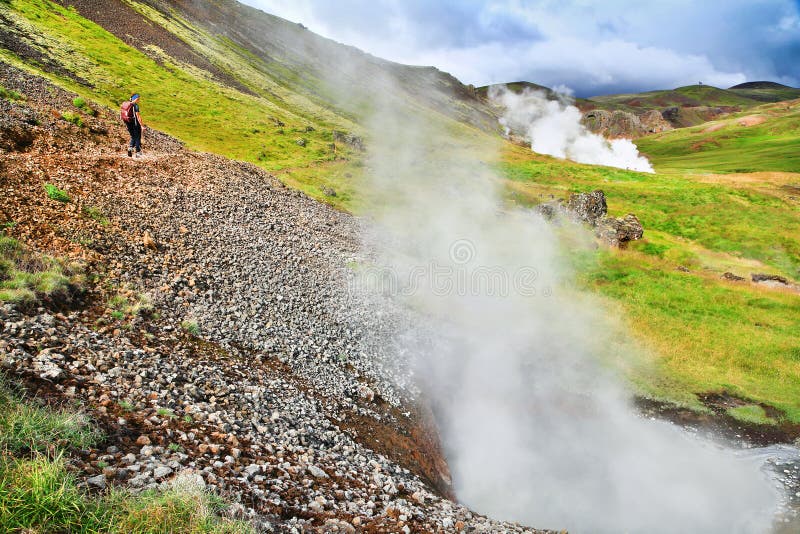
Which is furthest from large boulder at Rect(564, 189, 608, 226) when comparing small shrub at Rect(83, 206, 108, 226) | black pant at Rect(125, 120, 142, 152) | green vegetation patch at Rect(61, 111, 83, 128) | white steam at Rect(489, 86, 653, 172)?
white steam at Rect(489, 86, 653, 172)

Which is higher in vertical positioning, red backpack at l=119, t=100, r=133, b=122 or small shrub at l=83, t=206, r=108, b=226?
red backpack at l=119, t=100, r=133, b=122

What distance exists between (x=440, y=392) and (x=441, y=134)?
108 m

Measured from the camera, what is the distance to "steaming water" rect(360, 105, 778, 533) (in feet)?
51.2

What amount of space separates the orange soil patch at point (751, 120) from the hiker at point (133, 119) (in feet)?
647

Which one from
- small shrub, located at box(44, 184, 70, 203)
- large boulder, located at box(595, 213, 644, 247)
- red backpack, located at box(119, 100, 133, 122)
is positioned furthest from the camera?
large boulder, located at box(595, 213, 644, 247)

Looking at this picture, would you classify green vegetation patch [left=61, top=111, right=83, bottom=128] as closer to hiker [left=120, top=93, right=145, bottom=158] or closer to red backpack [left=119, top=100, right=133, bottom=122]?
hiker [left=120, top=93, right=145, bottom=158]

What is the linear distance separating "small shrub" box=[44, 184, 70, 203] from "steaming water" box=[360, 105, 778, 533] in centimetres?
1551

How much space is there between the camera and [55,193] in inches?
640

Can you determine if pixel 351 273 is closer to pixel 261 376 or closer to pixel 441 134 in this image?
pixel 261 376

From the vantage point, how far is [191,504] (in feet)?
18.8

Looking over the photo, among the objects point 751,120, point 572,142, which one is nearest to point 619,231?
point 572,142

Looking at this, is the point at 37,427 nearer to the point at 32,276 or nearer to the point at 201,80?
the point at 32,276

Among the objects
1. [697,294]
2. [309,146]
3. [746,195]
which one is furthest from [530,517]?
[746,195]

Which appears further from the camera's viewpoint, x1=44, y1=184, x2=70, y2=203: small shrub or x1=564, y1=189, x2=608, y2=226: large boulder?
x1=564, y1=189, x2=608, y2=226: large boulder
